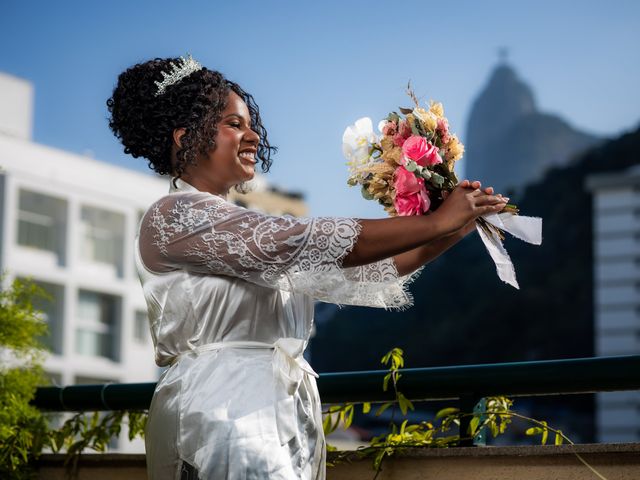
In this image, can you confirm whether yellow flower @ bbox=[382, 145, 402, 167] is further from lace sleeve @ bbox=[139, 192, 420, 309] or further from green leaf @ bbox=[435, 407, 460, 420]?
green leaf @ bbox=[435, 407, 460, 420]

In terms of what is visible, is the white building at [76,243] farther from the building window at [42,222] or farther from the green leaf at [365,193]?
the green leaf at [365,193]

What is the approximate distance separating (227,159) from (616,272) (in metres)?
68.4

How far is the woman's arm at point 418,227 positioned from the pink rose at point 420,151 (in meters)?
0.15

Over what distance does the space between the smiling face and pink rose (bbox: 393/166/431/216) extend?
377 millimetres

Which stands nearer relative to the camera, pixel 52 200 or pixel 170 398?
pixel 170 398

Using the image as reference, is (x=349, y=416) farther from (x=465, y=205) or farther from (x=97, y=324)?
(x=97, y=324)

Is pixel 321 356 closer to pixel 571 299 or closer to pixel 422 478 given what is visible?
pixel 571 299

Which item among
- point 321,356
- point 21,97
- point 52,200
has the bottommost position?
point 321,356

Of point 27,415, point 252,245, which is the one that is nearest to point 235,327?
point 252,245

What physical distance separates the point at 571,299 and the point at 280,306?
236 feet

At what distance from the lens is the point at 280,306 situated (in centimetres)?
248

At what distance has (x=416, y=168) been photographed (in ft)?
8.02

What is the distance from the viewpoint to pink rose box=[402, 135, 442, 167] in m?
2.47

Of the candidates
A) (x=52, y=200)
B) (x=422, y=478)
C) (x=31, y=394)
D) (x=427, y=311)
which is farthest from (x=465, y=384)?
(x=427, y=311)
